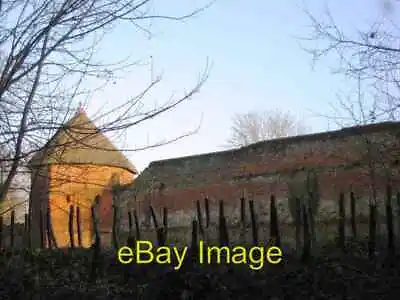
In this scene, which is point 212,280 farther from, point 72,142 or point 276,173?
point 276,173

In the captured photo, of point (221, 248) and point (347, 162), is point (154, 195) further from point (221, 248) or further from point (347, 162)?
point (221, 248)

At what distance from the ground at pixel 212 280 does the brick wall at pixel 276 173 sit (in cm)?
718

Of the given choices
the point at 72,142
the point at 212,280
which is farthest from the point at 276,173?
the point at 72,142

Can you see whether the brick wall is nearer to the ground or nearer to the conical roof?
the ground

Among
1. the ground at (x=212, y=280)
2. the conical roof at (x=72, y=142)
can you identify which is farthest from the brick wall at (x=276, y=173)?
the conical roof at (x=72, y=142)

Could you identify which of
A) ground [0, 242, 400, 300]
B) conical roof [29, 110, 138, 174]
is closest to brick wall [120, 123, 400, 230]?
ground [0, 242, 400, 300]

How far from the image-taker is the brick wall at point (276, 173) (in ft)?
52.6

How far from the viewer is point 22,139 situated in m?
4.51

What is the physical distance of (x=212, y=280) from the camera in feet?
24.1

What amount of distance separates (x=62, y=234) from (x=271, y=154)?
1064 centimetres

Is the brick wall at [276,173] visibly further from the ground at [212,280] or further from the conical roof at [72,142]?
the conical roof at [72,142]

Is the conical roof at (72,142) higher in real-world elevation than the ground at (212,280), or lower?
higher

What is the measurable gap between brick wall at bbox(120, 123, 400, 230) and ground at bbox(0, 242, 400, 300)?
23.6ft

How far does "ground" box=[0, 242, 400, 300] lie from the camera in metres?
7.09
